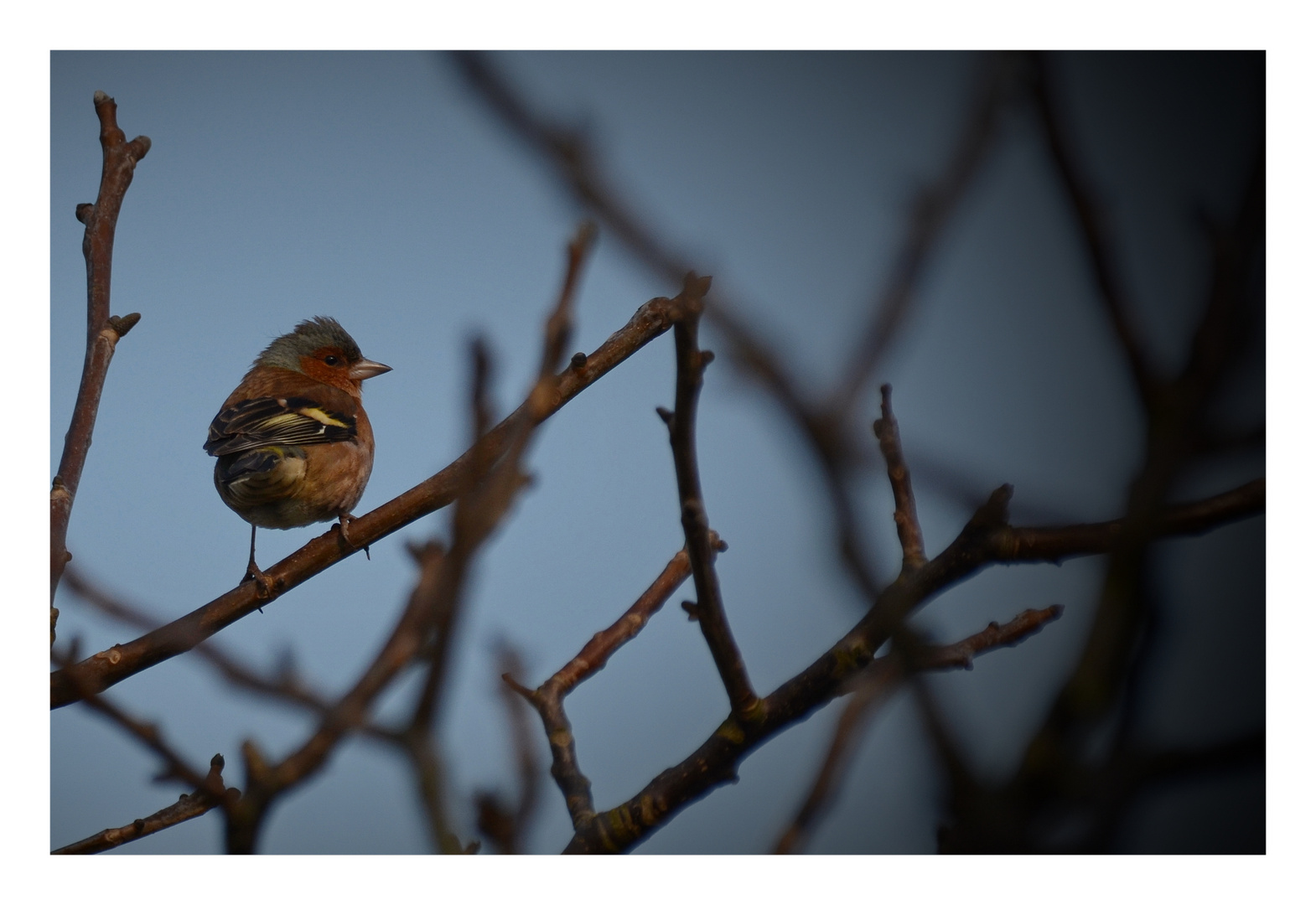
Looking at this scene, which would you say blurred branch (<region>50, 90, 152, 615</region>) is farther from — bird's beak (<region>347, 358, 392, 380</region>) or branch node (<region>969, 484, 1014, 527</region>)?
branch node (<region>969, 484, 1014, 527</region>)

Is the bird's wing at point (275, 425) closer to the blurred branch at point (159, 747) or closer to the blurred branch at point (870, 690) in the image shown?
the blurred branch at point (159, 747)

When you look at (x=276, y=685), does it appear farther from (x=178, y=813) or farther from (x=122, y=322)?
(x=122, y=322)

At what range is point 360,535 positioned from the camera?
288 centimetres

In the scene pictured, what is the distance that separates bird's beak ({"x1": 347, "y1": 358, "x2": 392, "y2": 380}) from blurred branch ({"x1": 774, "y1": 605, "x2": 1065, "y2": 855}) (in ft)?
8.73

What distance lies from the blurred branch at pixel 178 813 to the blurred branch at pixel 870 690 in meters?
0.75

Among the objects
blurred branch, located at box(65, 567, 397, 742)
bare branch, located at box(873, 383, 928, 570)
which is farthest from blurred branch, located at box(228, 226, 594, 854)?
bare branch, located at box(873, 383, 928, 570)

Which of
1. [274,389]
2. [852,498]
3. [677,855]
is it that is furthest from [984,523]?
[274,389]

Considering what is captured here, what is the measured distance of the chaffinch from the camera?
3.43 meters

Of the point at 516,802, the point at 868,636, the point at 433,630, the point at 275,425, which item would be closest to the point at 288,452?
the point at 275,425

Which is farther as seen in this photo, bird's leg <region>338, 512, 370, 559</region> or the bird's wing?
the bird's wing

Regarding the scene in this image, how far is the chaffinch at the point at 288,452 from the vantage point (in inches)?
135

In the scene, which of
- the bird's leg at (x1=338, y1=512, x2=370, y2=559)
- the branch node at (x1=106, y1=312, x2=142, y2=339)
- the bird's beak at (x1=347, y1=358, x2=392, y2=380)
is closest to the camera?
the branch node at (x1=106, y1=312, x2=142, y2=339)

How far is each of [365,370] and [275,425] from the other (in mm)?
638

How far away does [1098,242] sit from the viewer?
92 cm
